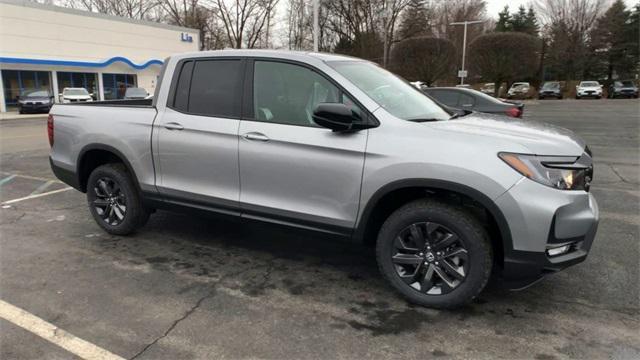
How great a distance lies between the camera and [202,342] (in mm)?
3094

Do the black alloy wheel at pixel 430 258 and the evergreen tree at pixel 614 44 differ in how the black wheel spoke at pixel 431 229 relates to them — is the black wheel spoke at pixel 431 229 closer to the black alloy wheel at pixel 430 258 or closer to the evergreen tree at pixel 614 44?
the black alloy wheel at pixel 430 258

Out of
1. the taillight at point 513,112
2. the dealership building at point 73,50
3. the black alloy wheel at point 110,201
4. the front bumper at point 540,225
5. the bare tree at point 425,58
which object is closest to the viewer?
the front bumper at point 540,225

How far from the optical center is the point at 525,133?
347 cm

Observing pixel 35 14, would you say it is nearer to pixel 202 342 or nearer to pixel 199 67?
pixel 199 67

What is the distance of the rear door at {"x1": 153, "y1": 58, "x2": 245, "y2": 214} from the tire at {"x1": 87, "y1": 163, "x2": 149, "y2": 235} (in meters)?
0.48

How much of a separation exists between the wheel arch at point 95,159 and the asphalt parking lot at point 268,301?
0.60m

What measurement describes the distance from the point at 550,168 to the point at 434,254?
3.12ft

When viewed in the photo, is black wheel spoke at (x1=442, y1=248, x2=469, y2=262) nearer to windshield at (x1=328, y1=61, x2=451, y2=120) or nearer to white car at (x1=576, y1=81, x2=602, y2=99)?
windshield at (x1=328, y1=61, x2=451, y2=120)

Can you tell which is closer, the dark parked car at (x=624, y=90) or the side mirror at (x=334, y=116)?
the side mirror at (x=334, y=116)

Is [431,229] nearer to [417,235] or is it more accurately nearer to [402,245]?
[417,235]

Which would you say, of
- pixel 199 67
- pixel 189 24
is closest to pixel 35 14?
pixel 189 24

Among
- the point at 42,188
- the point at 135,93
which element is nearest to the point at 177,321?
the point at 42,188

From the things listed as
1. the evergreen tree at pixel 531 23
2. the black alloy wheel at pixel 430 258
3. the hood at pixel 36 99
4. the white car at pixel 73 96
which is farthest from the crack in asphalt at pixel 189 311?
the evergreen tree at pixel 531 23

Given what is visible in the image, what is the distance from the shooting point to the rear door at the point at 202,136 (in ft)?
13.6
